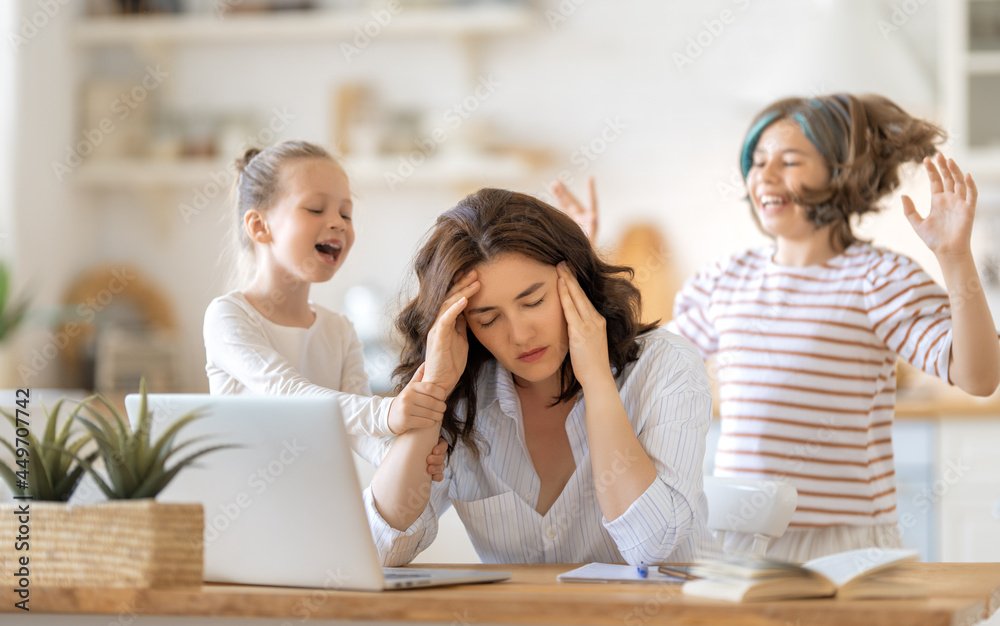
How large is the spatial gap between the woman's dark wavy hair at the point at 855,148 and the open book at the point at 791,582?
2.67ft

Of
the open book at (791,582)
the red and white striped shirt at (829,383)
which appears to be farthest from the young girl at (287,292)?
the red and white striped shirt at (829,383)

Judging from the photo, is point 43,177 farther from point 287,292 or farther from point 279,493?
point 279,493

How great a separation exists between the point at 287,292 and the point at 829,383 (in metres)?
0.90

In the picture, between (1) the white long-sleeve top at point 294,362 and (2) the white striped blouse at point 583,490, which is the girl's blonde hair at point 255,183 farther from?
(2) the white striped blouse at point 583,490

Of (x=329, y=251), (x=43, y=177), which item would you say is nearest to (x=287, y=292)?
(x=329, y=251)

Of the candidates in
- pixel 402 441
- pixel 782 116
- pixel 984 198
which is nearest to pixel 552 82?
pixel 984 198

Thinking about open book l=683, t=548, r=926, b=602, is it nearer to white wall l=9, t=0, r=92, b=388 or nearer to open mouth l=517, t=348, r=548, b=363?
open mouth l=517, t=348, r=548, b=363

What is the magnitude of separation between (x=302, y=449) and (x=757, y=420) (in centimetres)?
92

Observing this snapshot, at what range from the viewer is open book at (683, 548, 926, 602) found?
2.99 feet

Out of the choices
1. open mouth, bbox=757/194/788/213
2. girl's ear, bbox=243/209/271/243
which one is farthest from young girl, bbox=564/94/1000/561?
girl's ear, bbox=243/209/271/243

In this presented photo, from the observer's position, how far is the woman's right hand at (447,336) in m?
1.28

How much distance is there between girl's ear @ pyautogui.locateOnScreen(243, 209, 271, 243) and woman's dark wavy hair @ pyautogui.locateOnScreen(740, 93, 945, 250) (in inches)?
35.0

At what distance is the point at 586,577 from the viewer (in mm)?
1079

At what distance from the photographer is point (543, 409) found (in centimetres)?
145
